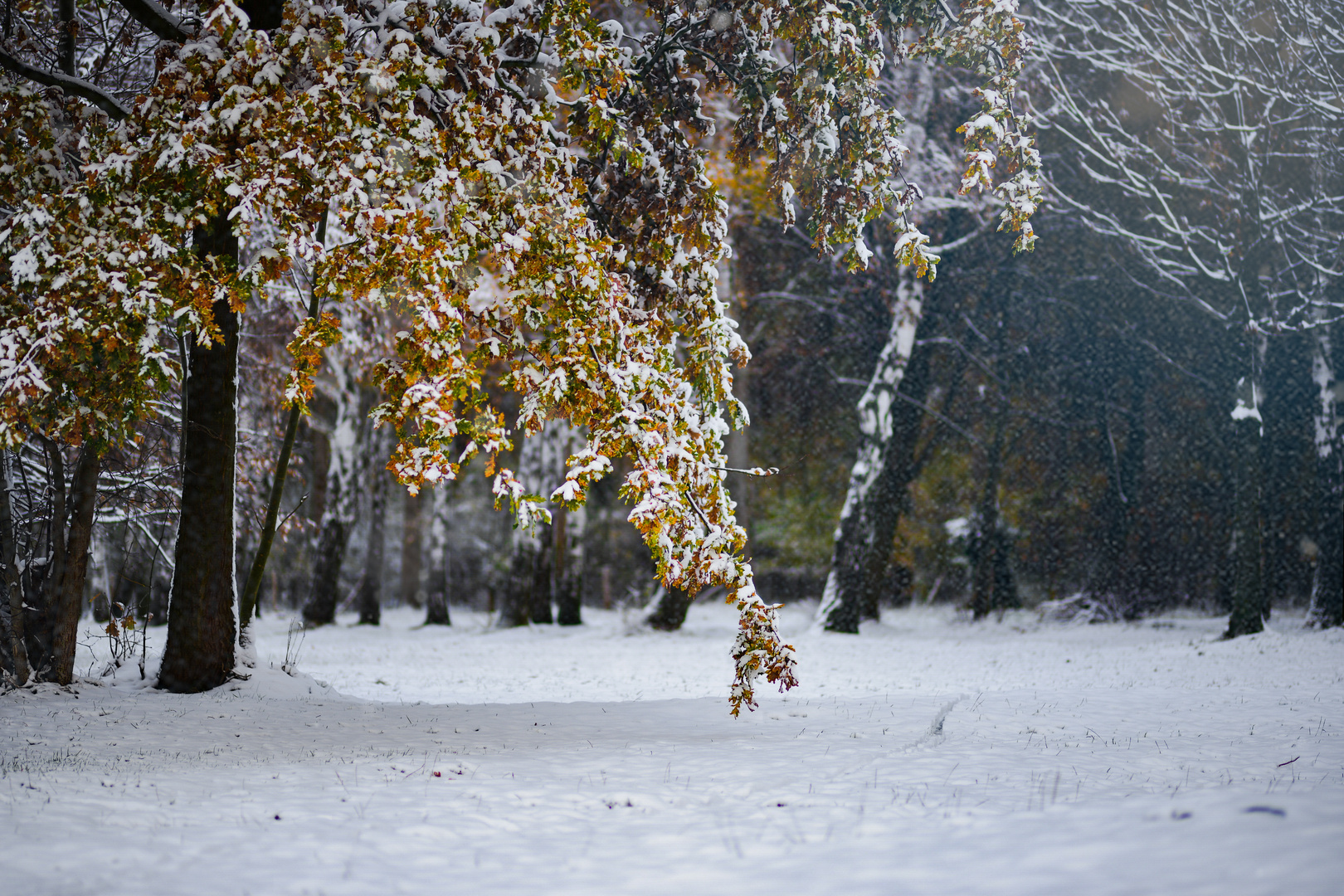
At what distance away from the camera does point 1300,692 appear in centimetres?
952

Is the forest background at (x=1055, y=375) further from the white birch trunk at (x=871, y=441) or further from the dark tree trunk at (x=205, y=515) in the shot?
the dark tree trunk at (x=205, y=515)

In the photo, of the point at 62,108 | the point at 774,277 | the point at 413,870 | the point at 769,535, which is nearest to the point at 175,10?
the point at 62,108

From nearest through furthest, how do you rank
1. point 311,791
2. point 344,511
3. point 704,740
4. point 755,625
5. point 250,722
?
point 311,791, point 755,625, point 704,740, point 250,722, point 344,511

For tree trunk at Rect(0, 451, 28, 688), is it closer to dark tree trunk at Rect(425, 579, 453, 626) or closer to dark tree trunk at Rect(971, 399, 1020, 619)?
dark tree trunk at Rect(425, 579, 453, 626)

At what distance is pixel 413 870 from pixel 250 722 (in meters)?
4.27

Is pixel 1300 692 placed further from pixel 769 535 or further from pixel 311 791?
pixel 769 535

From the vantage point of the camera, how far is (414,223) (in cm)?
593

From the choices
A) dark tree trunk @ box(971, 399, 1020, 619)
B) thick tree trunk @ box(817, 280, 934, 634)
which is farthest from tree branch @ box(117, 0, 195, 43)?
dark tree trunk @ box(971, 399, 1020, 619)

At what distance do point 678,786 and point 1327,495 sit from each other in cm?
1537

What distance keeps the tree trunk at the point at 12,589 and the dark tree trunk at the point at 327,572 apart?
34.5ft

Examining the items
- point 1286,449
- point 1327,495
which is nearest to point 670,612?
point 1327,495

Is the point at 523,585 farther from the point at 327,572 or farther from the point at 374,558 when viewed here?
the point at 374,558

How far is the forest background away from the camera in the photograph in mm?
16625

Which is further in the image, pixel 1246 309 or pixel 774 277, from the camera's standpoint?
pixel 774 277
